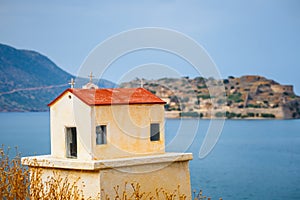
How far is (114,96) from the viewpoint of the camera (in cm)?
1110

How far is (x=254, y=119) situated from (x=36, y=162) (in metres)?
134

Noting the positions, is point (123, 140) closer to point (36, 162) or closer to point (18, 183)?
point (36, 162)

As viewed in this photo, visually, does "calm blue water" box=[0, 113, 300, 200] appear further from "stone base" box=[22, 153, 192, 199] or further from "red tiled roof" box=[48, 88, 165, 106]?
"red tiled roof" box=[48, 88, 165, 106]

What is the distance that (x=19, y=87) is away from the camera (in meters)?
103

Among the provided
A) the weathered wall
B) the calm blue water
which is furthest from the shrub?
the weathered wall

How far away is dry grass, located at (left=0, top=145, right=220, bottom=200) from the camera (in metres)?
9.34

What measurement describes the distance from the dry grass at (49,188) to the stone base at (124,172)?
0.16 ft

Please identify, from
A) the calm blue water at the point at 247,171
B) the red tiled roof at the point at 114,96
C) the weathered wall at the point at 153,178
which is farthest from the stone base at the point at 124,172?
the red tiled roof at the point at 114,96

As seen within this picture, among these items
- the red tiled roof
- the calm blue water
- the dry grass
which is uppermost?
the red tiled roof

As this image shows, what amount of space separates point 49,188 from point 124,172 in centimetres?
124

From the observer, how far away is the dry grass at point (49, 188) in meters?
9.34

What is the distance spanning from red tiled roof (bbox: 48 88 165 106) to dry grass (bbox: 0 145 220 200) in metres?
1.28

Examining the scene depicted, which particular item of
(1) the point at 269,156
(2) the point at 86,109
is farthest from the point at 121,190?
(1) the point at 269,156

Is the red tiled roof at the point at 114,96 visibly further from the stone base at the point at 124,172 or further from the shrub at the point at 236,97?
the shrub at the point at 236,97
